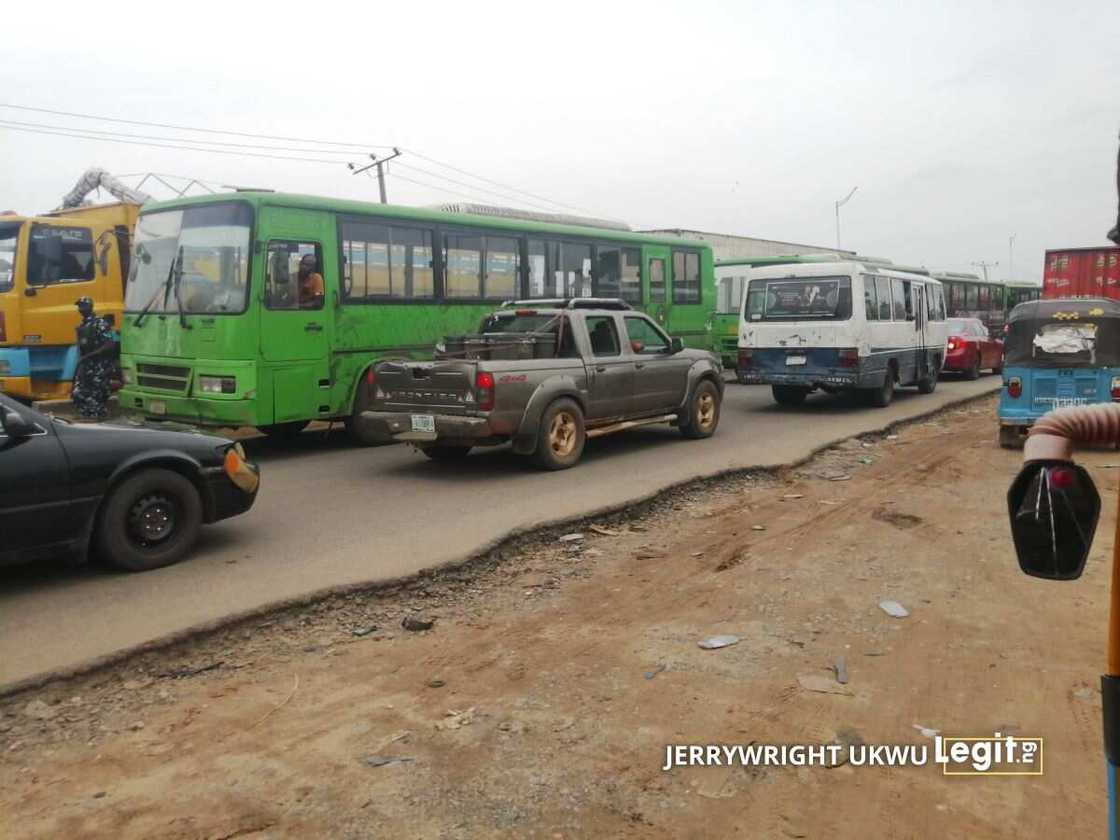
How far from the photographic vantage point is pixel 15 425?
5.24 m

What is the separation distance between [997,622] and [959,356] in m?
18.5

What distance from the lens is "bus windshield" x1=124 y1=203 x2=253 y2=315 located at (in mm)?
10055

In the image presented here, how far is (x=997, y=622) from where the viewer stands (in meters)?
4.96

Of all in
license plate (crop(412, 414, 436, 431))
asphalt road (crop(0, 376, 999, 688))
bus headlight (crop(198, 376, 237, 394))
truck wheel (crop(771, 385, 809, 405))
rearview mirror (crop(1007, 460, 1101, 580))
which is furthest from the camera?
truck wheel (crop(771, 385, 809, 405))

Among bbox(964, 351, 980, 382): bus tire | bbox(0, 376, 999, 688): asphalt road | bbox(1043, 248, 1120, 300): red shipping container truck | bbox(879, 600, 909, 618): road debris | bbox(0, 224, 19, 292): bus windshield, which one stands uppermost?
bbox(1043, 248, 1120, 300): red shipping container truck

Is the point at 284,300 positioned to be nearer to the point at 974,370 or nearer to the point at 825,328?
the point at 825,328

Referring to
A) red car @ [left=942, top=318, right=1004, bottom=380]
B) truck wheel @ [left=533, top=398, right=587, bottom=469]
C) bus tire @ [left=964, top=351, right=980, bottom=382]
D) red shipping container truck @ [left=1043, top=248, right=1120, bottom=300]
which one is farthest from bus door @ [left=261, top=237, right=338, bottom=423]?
red shipping container truck @ [left=1043, top=248, right=1120, bottom=300]

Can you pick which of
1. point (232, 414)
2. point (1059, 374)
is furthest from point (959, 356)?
point (232, 414)

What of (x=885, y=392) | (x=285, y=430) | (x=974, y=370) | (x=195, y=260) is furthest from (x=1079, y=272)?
(x=195, y=260)

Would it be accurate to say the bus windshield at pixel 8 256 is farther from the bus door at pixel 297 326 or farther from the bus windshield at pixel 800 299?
the bus windshield at pixel 800 299

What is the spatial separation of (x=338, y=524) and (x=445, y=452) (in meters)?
3.03

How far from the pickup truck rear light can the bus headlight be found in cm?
297

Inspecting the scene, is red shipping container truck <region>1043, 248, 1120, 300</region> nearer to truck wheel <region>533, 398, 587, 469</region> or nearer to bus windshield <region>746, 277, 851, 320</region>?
bus windshield <region>746, 277, 851, 320</region>

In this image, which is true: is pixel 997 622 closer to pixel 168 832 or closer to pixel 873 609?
pixel 873 609
